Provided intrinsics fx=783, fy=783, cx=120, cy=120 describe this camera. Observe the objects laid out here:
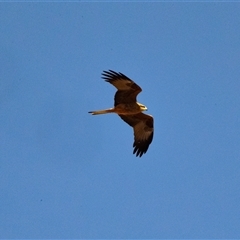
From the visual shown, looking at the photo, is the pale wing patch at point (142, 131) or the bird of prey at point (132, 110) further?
the pale wing patch at point (142, 131)

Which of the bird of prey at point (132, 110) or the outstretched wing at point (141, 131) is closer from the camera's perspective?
the bird of prey at point (132, 110)

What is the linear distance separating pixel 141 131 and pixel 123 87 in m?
2.30

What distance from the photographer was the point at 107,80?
79.3 feet

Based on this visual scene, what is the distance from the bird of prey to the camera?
24.1 metres

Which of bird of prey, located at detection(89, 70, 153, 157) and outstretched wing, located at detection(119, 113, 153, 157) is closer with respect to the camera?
bird of prey, located at detection(89, 70, 153, 157)

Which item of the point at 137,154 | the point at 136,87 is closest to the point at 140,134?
the point at 137,154

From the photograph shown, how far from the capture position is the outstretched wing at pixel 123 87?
2406cm

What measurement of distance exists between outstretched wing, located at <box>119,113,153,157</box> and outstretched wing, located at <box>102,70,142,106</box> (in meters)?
1.35

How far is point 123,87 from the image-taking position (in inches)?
956

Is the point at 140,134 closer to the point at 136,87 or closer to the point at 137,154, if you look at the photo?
the point at 137,154

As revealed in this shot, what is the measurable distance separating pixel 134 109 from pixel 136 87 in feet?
2.67

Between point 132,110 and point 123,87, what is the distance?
2.81 feet

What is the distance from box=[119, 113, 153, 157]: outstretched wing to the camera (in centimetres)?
2580

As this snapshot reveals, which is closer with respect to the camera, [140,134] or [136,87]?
[136,87]
